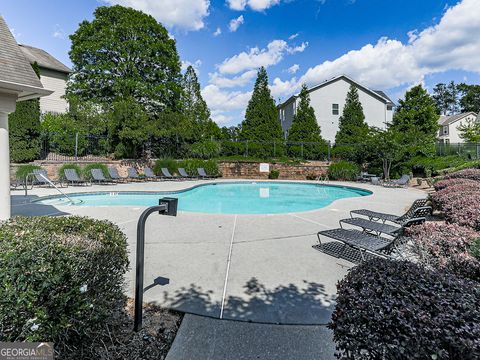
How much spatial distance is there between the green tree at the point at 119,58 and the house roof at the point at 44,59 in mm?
2580

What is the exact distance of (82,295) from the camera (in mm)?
1863

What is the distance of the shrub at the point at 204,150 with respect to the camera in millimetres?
22078

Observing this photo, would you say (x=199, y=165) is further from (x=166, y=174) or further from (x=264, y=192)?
(x=264, y=192)

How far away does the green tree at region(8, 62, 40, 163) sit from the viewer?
14.7m

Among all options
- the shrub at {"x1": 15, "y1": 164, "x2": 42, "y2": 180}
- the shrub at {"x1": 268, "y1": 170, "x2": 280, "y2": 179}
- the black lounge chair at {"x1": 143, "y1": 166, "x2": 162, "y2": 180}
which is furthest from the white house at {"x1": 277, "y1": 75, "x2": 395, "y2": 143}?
the shrub at {"x1": 15, "y1": 164, "x2": 42, "y2": 180}

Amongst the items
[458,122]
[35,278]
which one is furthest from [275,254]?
[458,122]

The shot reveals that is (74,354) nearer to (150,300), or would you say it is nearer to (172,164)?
(150,300)

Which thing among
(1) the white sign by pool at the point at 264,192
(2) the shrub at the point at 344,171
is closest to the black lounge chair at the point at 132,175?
(1) the white sign by pool at the point at 264,192

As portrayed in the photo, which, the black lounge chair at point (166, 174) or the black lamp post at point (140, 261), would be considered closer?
the black lamp post at point (140, 261)

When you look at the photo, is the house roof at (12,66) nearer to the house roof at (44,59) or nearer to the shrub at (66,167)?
the shrub at (66,167)

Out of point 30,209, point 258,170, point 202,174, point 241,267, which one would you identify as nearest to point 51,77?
point 202,174

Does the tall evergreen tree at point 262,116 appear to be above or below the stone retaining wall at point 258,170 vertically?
above

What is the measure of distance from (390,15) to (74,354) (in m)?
22.2

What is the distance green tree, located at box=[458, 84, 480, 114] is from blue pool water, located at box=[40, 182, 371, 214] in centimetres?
7146
